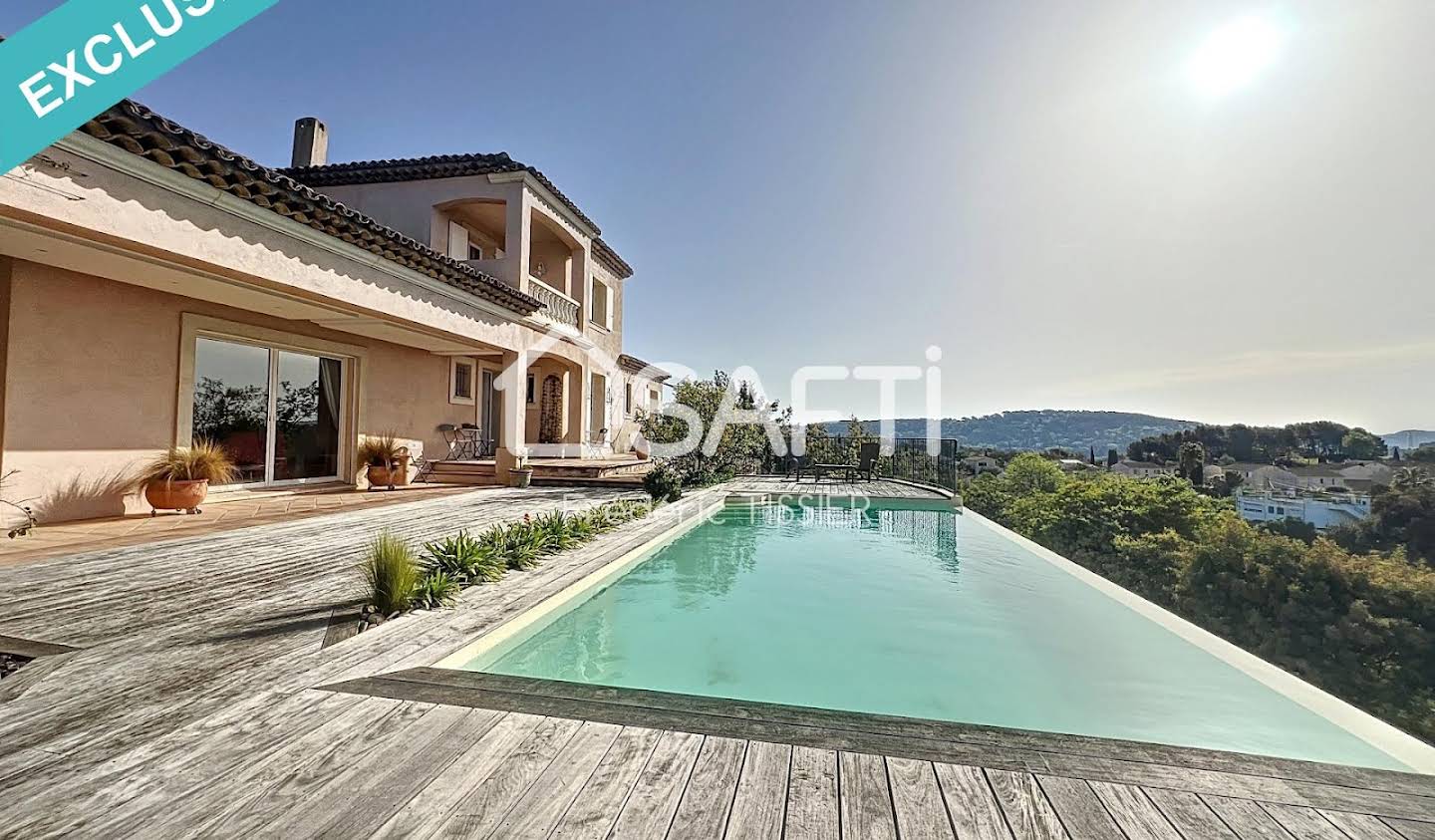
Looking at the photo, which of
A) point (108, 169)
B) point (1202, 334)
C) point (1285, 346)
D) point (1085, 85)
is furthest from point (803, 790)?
point (1285, 346)

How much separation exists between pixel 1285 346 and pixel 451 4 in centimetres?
2972

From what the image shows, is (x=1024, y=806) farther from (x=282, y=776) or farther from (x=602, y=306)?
(x=602, y=306)

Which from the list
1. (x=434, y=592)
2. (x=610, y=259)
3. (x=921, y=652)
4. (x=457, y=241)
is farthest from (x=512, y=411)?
(x=921, y=652)

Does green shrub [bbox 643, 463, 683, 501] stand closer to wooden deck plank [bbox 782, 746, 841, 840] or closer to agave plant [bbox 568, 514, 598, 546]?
agave plant [bbox 568, 514, 598, 546]

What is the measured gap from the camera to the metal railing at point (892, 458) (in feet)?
48.2

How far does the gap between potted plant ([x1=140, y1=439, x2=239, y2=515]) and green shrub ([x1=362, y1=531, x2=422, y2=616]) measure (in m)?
5.00

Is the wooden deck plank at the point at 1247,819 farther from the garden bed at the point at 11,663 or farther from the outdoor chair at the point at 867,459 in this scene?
the outdoor chair at the point at 867,459

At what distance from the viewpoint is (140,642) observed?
2713 millimetres

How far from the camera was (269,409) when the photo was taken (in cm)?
812

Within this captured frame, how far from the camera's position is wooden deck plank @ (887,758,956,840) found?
1.48 meters

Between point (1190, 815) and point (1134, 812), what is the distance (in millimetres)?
154

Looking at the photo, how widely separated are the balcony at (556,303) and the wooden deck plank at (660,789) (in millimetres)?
10239

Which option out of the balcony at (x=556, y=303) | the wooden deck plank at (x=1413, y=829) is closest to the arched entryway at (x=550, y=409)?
the balcony at (x=556, y=303)

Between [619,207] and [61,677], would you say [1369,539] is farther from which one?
[61,677]
